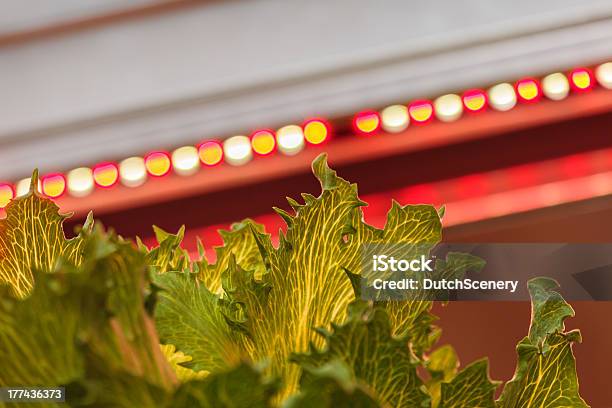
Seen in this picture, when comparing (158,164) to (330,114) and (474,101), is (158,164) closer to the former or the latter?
(330,114)

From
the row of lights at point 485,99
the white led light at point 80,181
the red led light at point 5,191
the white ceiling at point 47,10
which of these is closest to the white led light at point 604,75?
the row of lights at point 485,99

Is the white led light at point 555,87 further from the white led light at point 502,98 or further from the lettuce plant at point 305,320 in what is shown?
the lettuce plant at point 305,320

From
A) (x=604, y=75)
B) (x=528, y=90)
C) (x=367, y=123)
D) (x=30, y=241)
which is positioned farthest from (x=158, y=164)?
(x=30, y=241)

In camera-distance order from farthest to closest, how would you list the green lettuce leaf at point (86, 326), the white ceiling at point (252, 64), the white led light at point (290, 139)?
the white led light at point (290, 139) < the white ceiling at point (252, 64) < the green lettuce leaf at point (86, 326)

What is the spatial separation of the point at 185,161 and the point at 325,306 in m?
1.16

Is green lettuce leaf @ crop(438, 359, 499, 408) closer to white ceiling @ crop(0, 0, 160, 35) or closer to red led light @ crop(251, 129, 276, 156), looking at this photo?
red led light @ crop(251, 129, 276, 156)

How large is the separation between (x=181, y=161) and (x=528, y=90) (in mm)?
614

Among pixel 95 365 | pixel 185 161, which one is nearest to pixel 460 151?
pixel 185 161

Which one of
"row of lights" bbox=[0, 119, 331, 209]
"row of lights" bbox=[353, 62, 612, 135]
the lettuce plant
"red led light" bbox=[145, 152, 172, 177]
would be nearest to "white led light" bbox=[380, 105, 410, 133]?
"row of lights" bbox=[353, 62, 612, 135]

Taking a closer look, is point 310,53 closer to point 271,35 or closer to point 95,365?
point 271,35

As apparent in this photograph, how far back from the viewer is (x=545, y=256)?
0.80 feet

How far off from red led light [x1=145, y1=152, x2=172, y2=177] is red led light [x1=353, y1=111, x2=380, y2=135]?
335 millimetres

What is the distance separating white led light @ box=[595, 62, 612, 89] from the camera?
1327 mm

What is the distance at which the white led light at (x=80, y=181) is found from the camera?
55.2 inches
